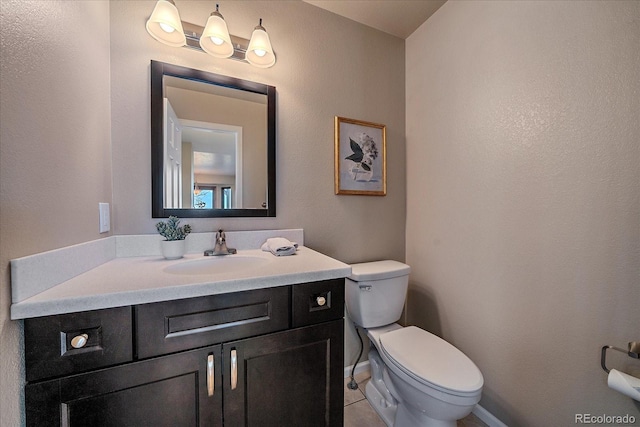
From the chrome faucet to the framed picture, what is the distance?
2.49ft

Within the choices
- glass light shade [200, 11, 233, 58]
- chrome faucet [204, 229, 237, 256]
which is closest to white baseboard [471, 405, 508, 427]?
chrome faucet [204, 229, 237, 256]

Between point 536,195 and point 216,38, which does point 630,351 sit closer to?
point 536,195

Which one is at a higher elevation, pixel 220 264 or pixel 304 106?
pixel 304 106

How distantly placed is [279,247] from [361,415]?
1098mm

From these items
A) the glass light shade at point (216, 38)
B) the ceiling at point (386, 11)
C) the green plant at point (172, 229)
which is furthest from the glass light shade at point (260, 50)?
the green plant at point (172, 229)

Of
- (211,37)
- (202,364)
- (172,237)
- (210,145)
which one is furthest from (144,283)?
(211,37)

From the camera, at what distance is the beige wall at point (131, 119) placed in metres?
0.61

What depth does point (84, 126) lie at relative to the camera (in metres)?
0.91

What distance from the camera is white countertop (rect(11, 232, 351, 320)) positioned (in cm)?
61

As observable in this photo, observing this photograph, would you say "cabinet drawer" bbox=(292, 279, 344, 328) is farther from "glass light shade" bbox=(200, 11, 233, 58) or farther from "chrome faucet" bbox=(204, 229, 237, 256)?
"glass light shade" bbox=(200, 11, 233, 58)

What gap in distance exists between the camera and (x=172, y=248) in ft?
3.57

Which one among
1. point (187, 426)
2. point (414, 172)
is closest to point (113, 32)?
point (187, 426)

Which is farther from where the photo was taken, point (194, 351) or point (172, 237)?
point (172, 237)

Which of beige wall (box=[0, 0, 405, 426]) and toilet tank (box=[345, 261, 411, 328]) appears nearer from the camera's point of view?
beige wall (box=[0, 0, 405, 426])
